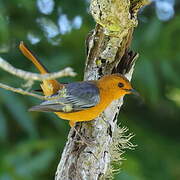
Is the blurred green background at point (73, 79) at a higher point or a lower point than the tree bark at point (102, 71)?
higher

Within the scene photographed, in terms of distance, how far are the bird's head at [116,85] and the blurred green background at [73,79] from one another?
1.25m

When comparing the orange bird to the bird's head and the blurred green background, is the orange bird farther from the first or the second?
the blurred green background

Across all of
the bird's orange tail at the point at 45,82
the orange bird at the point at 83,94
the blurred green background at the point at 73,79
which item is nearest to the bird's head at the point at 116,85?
the orange bird at the point at 83,94

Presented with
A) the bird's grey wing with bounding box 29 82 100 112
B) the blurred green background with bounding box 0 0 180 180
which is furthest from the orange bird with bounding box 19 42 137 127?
the blurred green background with bounding box 0 0 180 180

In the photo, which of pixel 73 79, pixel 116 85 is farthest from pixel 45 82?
pixel 73 79

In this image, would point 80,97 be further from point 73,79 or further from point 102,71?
point 73,79

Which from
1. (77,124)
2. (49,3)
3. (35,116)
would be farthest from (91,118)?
(49,3)

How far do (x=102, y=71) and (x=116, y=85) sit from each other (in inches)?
7.5

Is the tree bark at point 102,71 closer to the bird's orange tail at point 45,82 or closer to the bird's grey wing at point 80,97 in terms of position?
the bird's grey wing at point 80,97

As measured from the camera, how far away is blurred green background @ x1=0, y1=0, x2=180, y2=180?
22.6 feet

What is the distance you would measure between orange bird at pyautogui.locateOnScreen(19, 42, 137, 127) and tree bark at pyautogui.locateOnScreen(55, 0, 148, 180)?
0.21 ft

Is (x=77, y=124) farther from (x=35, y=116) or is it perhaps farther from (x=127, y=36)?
(x=35, y=116)

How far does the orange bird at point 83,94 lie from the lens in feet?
16.6

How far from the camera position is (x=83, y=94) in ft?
17.6
